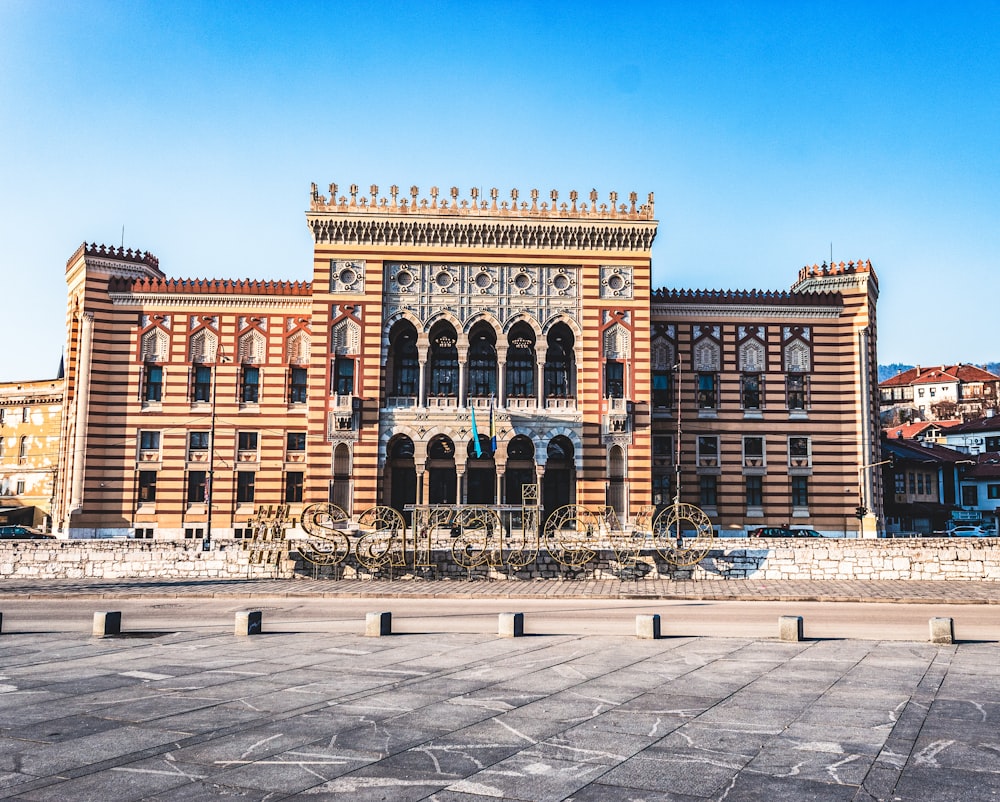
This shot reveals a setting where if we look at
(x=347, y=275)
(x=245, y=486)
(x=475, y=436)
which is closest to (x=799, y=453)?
(x=475, y=436)

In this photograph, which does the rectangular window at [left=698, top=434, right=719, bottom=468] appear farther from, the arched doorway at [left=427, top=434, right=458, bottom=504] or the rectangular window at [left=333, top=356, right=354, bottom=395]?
the rectangular window at [left=333, top=356, right=354, bottom=395]

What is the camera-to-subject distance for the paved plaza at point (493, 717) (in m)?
9.25

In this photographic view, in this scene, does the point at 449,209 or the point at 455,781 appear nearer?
the point at 455,781

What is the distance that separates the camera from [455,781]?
9.29 m

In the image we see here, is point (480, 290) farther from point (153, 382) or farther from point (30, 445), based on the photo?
point (30, 445)

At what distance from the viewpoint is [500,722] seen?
11.8m

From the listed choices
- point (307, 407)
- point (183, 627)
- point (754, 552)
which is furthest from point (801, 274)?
point (183, 627)

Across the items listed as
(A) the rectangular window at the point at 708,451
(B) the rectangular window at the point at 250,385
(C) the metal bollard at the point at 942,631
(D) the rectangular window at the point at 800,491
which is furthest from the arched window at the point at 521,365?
(C) the metal bollard at the point at 942,631

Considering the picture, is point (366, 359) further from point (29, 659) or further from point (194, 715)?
point (194, 715)

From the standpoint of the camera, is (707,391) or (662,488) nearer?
(662,488)

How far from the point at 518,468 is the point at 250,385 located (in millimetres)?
16364

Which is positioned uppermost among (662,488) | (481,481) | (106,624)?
(481,481)

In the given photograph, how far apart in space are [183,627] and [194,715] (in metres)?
10.7

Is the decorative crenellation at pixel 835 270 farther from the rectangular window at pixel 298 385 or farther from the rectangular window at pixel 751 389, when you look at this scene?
the rectangular window at pixel 298 385
